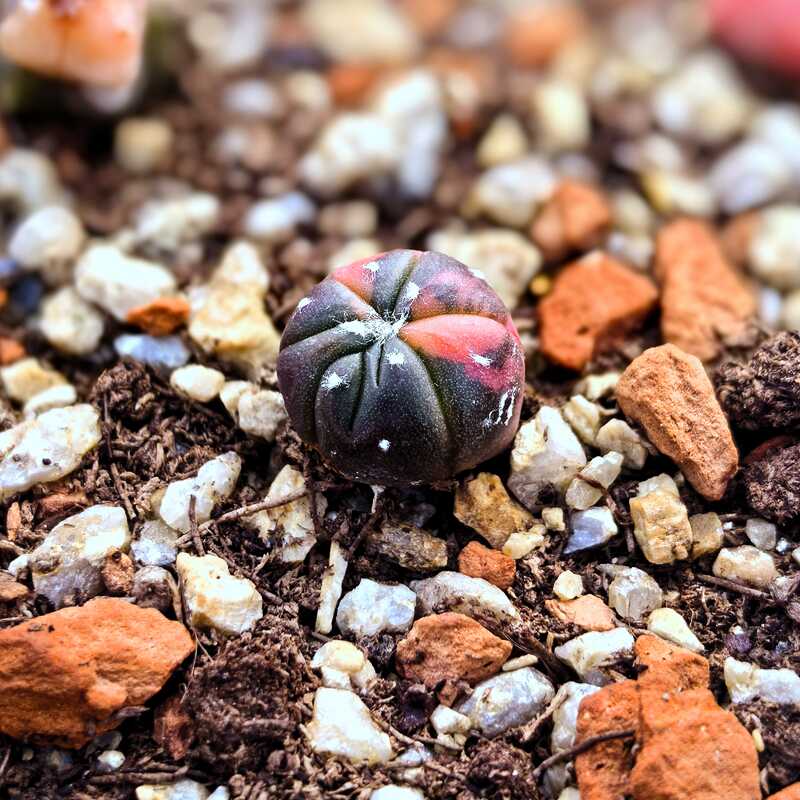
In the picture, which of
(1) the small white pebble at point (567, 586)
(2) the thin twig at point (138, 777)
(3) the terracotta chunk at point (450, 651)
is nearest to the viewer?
(2) the thin twig at point (138, 777)

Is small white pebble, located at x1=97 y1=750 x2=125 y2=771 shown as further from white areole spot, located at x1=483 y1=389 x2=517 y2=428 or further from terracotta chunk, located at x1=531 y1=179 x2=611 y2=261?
terracotta chunk, located at x1=531 y1=179 x2=611 y2=261

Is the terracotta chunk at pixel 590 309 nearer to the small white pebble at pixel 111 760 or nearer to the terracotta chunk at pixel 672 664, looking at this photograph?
the terracotta chunk at pixel 672 664

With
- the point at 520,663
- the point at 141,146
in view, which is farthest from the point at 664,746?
the point at 141,146

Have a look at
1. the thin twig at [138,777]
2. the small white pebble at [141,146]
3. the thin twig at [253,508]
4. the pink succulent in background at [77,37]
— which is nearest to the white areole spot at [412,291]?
the thin twig at [253,508]

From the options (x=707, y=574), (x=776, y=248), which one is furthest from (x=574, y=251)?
(x=707, y=574)

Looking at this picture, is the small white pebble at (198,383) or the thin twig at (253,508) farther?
the small white pebble at (198,383)

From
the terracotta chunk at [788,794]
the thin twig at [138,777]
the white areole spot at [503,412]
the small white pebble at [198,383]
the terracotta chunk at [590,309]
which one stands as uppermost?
the white areole spot at [503,412]
